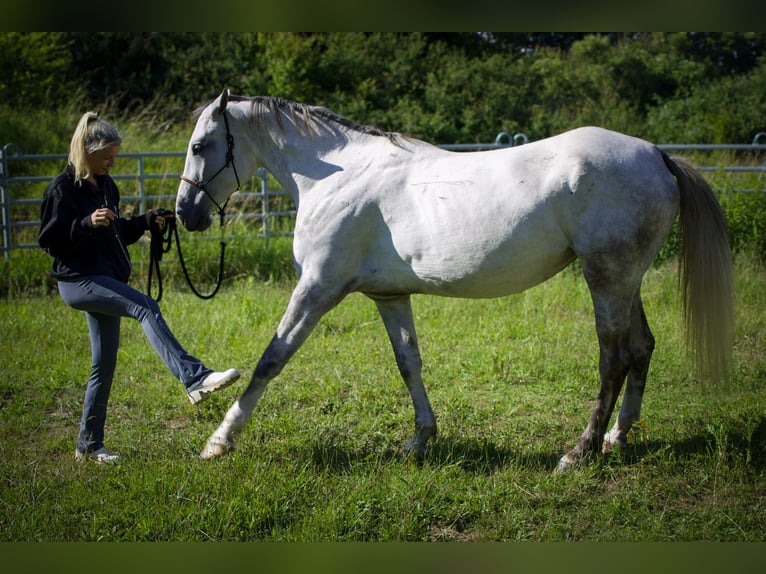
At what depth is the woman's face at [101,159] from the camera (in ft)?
13.0

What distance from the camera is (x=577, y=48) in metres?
20.7

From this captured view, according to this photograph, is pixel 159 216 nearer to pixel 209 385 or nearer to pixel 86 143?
pixel 86 143

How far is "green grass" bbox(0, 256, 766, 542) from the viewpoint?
3.38 m

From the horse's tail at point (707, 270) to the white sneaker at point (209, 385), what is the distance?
8.95ft

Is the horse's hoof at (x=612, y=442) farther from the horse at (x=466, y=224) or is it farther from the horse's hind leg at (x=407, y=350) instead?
the horse's hind leg at (x=407, y=350)

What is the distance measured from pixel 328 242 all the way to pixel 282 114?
991 millimetres

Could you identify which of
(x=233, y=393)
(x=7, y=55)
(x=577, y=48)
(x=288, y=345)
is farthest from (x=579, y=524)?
(x=577, y=48)

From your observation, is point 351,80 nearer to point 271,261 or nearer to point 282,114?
point 271,261

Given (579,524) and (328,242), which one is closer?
(579,524)

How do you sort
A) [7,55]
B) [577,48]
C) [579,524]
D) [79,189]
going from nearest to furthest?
[579,524] < [79,189] < [7,55] < [577,48]

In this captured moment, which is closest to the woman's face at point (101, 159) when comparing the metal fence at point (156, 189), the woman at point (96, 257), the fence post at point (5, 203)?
the woman at point (96, 257)

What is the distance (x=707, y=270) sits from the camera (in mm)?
4055

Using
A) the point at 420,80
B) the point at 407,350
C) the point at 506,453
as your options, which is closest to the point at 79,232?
the point at 407,350

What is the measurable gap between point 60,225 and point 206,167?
37.4 inches
